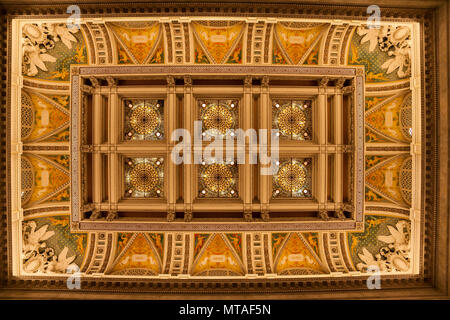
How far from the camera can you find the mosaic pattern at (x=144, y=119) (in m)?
8.73

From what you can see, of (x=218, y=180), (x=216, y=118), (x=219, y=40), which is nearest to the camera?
(x=219, y=40)

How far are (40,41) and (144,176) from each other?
17.9 ft

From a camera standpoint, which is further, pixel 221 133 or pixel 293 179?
pixel 293 179

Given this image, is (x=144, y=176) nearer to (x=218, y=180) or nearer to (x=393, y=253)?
(x=218, y=180)

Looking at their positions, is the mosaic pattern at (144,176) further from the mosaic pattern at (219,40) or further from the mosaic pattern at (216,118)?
the mosaic pattern at (219,40)

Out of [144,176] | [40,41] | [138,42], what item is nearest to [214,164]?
[144,176]

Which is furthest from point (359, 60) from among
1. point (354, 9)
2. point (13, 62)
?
point (13, 62)

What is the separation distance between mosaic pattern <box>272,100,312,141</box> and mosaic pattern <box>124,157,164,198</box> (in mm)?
4440

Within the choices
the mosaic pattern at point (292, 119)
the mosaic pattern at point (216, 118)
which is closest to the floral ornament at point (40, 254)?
the mosaic pattern at point (216, 118)

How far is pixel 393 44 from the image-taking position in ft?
26.1

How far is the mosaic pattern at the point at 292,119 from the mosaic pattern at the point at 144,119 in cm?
411

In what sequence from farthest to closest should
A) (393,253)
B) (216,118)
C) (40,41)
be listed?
(216,118)
(393,253)
(40,41)

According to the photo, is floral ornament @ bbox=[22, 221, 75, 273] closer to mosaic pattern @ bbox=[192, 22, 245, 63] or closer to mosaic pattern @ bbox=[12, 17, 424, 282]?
mosaic pattern @ bbox=[12, 17, 424, 282]

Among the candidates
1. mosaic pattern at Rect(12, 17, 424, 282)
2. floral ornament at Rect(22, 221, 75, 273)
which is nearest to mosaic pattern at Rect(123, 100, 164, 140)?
mosaic pattern at Rect(12, 17, 424, 282)
